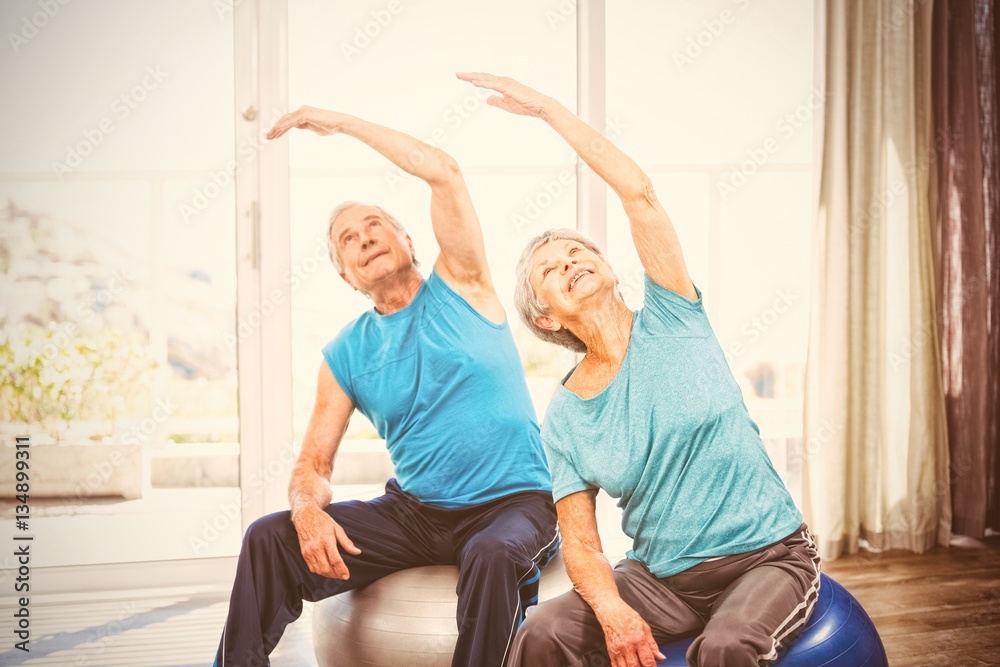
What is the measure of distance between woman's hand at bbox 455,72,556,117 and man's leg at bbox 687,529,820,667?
982mm

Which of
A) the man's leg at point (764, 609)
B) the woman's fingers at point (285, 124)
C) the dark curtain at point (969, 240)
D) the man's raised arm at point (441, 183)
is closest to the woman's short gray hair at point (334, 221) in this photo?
the man's raised arm at point (441, 183)

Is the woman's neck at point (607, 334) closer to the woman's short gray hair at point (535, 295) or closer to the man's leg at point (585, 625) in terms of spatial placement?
the woman's short gray hair at point (535, 295)

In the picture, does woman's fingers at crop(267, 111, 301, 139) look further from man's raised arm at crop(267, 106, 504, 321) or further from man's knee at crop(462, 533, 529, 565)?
man's knee at crop(462, 533, 529, 565)

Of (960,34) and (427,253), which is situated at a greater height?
(960,34)

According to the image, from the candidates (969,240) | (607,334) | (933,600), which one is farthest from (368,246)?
(969,240)

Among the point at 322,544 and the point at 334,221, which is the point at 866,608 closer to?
the point at 322,544

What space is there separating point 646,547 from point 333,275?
1.83 m

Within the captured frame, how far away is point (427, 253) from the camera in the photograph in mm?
3111

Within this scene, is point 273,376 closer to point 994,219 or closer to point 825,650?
point 825,650

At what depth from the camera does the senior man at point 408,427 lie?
1744 millimetres

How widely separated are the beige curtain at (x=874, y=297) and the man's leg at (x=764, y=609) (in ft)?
5.10

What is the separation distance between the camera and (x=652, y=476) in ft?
4.88

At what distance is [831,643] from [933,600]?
1.39 metres

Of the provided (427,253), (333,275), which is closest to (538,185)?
(427,253)
